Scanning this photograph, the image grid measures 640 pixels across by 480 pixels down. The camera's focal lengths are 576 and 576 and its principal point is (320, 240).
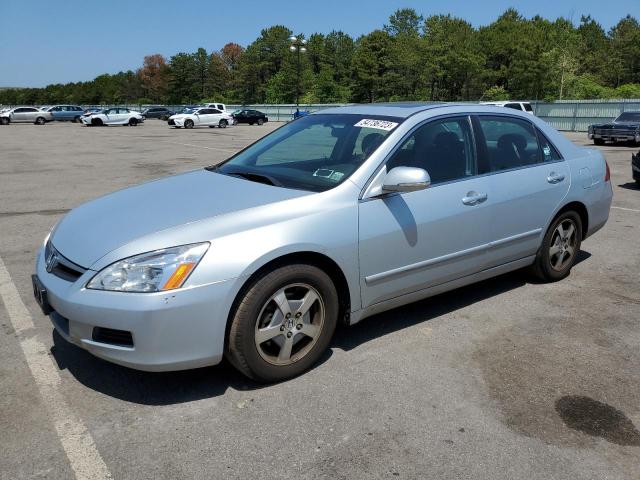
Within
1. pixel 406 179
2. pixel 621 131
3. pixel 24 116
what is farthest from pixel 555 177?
pixel 24 116

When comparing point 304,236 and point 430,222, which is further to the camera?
point 430,222

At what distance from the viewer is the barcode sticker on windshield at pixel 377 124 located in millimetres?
3891

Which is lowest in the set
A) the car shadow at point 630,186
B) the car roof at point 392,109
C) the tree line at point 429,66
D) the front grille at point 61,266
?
the car shadow at point 630,186

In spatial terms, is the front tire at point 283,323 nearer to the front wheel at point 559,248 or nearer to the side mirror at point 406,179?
the side mirror at point 406,179

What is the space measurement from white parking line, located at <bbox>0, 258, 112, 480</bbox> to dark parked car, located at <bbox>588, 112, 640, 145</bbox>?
22.6m

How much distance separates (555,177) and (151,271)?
3.42 m

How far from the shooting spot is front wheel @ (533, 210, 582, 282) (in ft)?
16.0

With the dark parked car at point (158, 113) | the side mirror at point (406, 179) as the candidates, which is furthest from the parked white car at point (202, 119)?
the side mirror at point (406, 179)

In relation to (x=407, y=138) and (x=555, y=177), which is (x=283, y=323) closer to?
(x=407, y=138)

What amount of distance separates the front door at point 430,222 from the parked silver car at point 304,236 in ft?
0.03

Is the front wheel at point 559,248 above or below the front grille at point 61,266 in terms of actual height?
below

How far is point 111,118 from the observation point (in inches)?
1724

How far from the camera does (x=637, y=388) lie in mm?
3332

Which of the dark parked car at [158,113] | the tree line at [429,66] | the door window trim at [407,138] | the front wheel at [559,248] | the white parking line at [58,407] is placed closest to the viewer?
the white parking line at [58,407]
